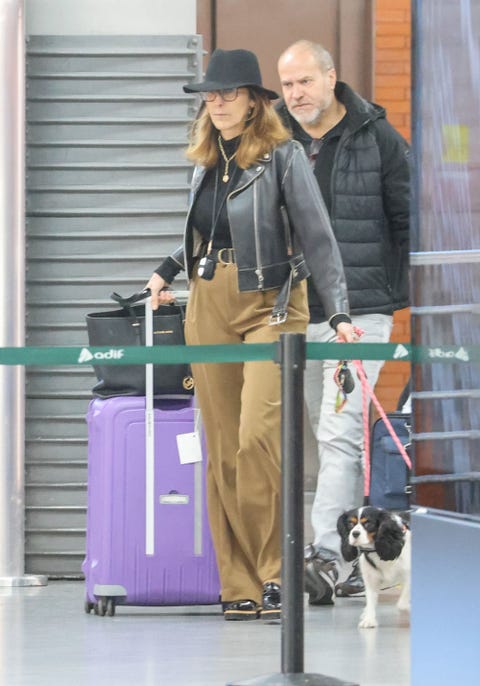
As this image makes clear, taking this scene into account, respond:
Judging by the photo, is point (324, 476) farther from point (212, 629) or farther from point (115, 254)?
point (115, 254)

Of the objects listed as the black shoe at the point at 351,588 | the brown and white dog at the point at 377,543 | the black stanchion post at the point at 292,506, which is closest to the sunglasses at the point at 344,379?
the brown and white dog at the point at 377,543

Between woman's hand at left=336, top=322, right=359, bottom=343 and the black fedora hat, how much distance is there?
0.83 metres

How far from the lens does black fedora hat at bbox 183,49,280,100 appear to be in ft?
17.7

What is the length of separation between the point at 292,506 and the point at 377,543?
193cm

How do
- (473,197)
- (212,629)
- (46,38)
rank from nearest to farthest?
(473,197) < (212,629) < (46,38)

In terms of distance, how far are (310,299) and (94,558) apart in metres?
1.26

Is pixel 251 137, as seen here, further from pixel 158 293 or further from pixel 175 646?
pixel 175 646

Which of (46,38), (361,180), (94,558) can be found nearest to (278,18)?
(46,38)

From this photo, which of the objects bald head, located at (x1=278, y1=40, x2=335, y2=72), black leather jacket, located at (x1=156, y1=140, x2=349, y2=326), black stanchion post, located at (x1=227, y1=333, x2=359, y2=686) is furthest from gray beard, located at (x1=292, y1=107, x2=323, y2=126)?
black stanchion post, located at (x1=227, y1=333, x2=359, y2=686)

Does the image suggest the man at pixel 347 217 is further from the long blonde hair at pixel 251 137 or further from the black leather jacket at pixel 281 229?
the black leather jacket at pixel 281 229

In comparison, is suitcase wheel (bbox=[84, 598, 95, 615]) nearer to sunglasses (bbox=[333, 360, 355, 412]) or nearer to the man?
the man

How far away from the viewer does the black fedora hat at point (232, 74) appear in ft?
17.7

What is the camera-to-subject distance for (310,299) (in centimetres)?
623

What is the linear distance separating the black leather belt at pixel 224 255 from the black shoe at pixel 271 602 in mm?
1056
